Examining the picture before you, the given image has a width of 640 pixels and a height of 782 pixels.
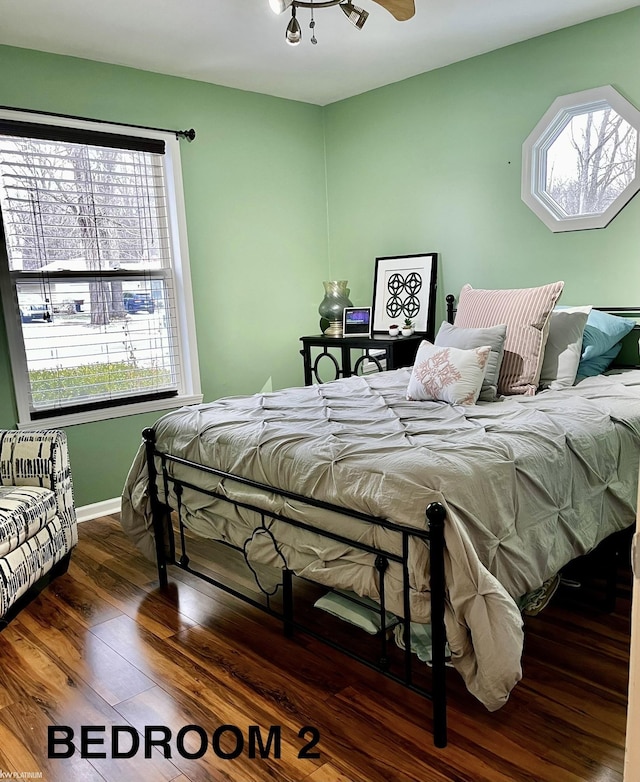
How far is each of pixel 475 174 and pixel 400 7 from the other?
1681 mm

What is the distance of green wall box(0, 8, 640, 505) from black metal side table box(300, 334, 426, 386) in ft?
0.83

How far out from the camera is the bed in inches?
66.7

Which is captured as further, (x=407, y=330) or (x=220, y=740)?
(x=407, y=330)

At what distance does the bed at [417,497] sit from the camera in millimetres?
1693

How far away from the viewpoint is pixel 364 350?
456 centimetres

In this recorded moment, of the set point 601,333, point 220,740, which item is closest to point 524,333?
point 601,333

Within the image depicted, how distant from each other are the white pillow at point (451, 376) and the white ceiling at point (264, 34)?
1730 millimetres

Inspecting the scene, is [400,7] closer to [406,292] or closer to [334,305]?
[406,292]

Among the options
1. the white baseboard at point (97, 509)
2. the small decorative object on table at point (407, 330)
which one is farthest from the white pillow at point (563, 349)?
the white baseboard at point (97, 509)

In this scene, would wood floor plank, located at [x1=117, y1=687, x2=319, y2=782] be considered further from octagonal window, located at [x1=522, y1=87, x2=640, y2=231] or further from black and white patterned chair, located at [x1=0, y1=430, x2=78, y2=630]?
octagonal window, located at [x1=522, y1=87, x2=640, y2=231]

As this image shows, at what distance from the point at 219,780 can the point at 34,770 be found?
0.52m

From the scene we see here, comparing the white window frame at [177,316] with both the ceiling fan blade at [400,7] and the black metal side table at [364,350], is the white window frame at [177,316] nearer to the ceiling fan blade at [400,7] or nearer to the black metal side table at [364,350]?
the black metal side table at [364,350]

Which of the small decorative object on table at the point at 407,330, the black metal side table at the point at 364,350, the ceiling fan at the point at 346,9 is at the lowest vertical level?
the black metal side table at the point at 364,350

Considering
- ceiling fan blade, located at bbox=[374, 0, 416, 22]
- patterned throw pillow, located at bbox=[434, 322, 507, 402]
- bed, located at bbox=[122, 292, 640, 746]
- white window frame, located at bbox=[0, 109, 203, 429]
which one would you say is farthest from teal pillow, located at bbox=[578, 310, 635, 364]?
white window frame, located at bbox=[0, 109, 203, 429]
